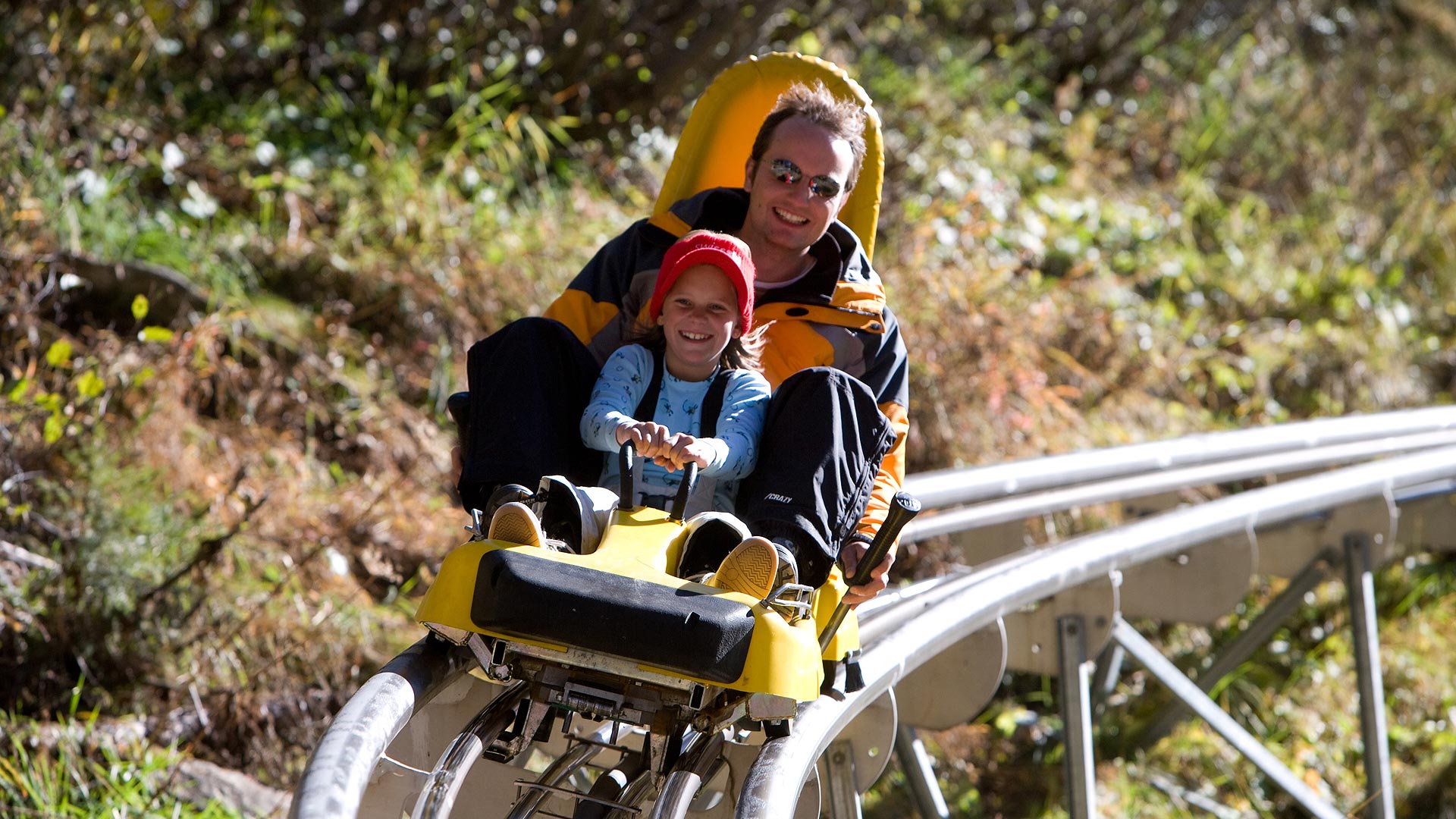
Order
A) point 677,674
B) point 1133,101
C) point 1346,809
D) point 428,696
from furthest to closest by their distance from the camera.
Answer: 1. point 1133,101
2. point 1346,809
3. point 428,696
4. point 677,674

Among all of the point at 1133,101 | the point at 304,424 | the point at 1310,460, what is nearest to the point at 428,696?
the point at 304,424

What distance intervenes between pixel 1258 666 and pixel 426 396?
355 centimetres

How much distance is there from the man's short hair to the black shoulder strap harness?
578 millimetres

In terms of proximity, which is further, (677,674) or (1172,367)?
(1172,367)

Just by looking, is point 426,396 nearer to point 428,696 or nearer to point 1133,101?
point 428,696

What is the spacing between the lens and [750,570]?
80.3 inches

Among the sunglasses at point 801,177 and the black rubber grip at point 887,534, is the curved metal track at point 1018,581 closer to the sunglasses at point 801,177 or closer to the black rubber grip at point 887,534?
the black rubber grip at point 887,534

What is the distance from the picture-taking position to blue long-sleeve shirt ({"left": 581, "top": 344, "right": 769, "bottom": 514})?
2336 mm

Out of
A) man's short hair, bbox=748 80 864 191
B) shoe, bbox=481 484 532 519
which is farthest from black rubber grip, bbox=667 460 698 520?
man's short hair, bbox=748 80 864 191

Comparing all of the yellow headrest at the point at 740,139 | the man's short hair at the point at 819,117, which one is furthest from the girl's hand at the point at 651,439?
the yellow headrest at the point at 740,139

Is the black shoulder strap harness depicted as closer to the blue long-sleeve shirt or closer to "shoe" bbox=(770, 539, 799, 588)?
the blue long-sleeve shirt

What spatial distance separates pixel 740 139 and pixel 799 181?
1.66 ft

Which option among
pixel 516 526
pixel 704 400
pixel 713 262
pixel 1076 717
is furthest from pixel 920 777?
pixel 516 526

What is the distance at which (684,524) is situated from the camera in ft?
7.17
